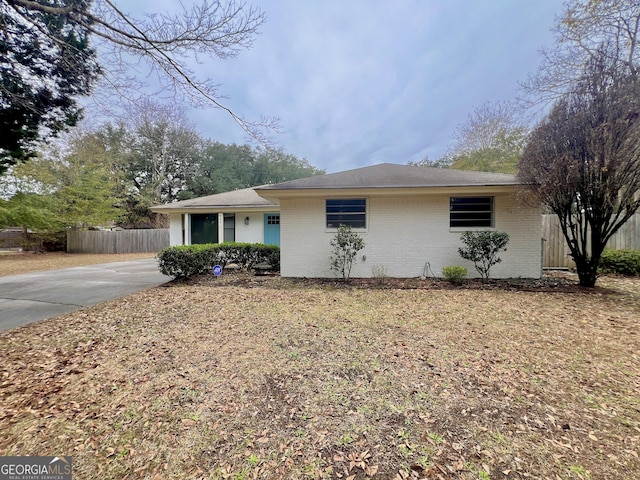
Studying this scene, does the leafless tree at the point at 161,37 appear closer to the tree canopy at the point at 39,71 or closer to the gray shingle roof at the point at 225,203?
the tree canopy at the point at 39,71

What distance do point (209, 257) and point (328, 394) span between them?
6541 millimetres

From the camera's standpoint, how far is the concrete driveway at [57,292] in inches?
189

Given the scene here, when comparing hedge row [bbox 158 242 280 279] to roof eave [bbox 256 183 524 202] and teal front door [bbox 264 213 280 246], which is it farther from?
teal front door [bbox 264 213 280 246]

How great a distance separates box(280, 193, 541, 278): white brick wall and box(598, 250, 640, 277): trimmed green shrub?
2.63 meters

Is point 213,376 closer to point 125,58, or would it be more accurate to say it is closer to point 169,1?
point 125,58

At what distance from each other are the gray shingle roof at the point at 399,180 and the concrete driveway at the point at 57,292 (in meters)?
4.50

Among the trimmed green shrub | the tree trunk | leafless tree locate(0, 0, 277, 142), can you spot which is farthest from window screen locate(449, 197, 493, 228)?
leafless tree locate(0, 0, 277, 142)

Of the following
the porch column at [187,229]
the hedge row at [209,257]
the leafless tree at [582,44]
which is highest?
the leafless tree at [582,44]

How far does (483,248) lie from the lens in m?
7.02

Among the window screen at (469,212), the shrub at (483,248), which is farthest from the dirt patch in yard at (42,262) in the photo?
the shrub at (483,248)

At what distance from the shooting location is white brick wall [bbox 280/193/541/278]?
293 inches

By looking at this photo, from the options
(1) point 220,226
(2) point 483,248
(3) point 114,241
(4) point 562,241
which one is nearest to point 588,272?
(2) point 483,248

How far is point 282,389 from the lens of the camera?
2604 mm

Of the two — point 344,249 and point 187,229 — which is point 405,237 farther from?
point 187,229
